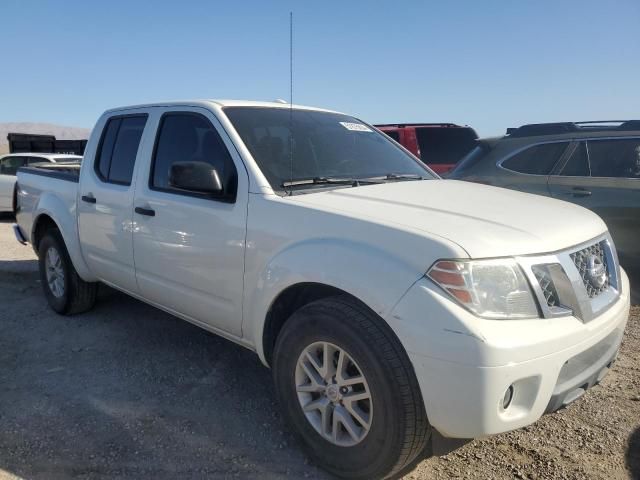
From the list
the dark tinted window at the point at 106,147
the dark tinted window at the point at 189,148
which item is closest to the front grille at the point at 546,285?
the dark tinted window at the point at 189,148

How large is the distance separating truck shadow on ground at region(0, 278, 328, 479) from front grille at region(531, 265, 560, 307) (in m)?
1.40

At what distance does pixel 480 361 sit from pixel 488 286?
0.31 meters

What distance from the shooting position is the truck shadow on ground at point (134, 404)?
8.98ft

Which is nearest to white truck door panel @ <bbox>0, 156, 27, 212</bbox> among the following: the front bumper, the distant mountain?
the front bumper

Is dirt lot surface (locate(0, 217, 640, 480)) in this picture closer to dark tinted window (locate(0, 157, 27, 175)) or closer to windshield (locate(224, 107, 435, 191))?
windshield (locate(224, 107, 435, 191))

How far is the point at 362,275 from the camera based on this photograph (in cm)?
235

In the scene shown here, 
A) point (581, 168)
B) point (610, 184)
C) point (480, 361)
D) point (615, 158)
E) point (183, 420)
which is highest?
point (615, 158)

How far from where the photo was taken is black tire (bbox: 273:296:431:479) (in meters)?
2.25

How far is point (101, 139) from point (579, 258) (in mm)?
3768

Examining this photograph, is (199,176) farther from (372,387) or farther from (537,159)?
(537,159)

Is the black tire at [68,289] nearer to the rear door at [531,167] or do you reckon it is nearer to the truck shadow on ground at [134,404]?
the truck shadow on ground at [134,404]

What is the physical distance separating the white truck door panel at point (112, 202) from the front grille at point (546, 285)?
108 inches

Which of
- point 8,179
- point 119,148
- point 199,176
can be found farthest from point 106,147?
point 8,179

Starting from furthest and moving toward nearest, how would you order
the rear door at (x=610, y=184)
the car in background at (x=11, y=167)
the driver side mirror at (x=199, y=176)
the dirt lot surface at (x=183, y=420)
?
the car in background at (x=11, y=167) < the rear door at (x=610, y=184) < the driver side mirror at (x=199, y=176) < the dirt lot surface at (x=183, y=420)
